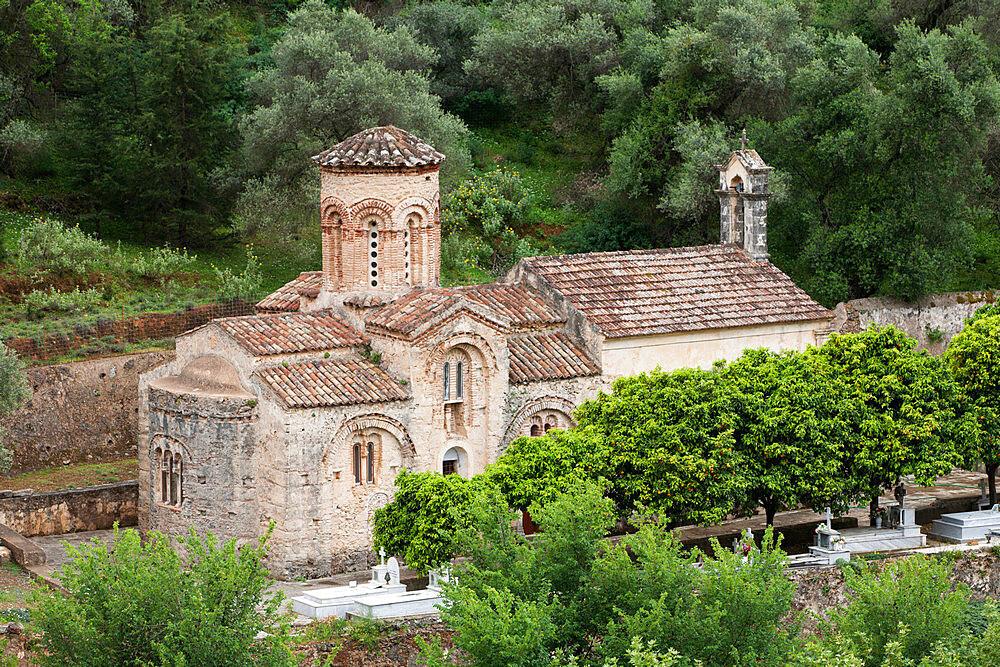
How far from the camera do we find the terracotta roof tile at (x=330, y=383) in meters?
39.5

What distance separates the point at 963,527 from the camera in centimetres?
4291

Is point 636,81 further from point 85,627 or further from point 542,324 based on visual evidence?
point 85,627

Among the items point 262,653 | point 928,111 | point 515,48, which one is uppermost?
point 515,48

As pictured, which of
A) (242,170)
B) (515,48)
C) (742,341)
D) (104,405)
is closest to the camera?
(742,341)

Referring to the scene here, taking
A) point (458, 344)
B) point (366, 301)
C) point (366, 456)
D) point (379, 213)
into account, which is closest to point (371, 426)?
point (366, 456)

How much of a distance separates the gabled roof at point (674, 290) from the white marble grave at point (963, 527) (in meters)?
7.00

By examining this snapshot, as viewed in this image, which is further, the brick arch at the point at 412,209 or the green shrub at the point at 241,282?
the green shrub at the point at 241,282

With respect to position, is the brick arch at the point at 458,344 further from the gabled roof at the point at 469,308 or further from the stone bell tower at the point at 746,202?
the stone bell tower at the point at 746,202

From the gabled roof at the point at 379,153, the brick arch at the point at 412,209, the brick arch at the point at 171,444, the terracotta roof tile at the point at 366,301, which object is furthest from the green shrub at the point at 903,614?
the brick arch at the point at 171,444

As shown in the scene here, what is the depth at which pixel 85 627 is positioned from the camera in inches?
1129

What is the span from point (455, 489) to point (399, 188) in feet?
30.2

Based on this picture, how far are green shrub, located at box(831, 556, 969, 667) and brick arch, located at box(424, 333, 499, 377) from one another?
11268 millimetres

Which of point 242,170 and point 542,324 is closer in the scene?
point 542,324

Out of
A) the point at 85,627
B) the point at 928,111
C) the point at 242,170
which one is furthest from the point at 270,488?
the point at 928,111
